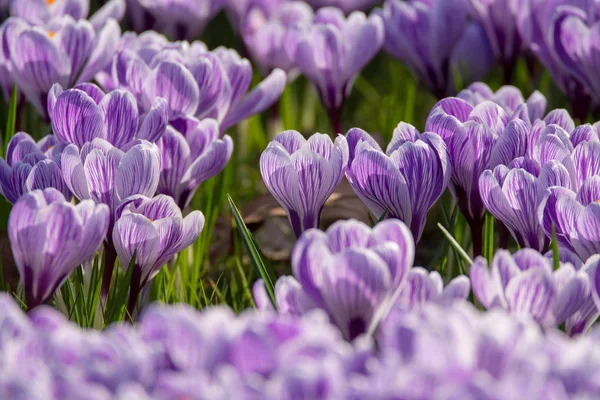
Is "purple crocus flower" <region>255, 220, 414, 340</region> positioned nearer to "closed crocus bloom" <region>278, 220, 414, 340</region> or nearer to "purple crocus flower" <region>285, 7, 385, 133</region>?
"closed crocus bloom" <region>278, 220, 414, 340</region>

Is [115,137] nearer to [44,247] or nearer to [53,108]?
[53,108]

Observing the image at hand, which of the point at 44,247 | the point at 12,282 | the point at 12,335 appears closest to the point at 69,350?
the point at 12,335

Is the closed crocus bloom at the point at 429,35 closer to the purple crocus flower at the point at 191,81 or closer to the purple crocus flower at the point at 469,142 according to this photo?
the purple crocus flower at the point at 191,81

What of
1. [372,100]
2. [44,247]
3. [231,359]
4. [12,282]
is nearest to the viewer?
[231,359]

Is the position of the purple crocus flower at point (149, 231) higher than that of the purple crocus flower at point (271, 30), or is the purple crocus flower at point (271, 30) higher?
the purple crocus flower at point (149, 231)

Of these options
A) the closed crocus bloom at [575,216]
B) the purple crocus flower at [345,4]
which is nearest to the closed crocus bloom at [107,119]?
the closed crocus bloom at [575,216]
